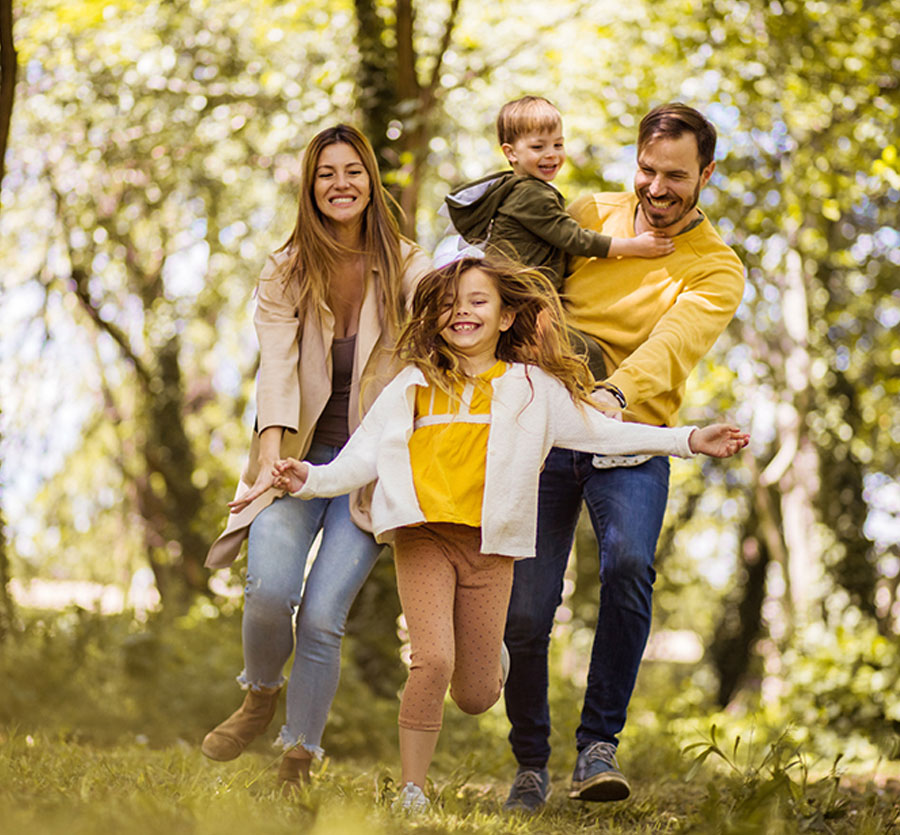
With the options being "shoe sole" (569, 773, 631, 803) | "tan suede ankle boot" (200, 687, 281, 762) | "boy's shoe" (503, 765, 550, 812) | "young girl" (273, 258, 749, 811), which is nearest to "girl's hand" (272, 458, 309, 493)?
"young girl" (273, 258, 749, 811)

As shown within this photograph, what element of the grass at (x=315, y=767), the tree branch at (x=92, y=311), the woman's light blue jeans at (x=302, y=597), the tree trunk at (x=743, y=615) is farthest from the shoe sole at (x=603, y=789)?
the tree trunk at (x=743, y=615)

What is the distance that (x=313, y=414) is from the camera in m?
4.00

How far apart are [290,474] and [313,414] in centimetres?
45

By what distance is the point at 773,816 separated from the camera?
3113 mm

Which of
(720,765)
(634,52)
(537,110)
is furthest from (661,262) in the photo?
(634,52)

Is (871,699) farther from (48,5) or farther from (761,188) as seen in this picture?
(48,5)

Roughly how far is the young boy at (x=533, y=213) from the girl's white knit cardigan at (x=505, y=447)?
0.38 m

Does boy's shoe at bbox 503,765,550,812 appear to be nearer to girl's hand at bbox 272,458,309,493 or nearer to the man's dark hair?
girl's hand at bbox 272,458,309,493

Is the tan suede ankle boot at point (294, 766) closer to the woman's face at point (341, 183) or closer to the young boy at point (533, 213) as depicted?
the young boy at point (533, 213)

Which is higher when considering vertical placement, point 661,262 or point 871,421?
point 661,262

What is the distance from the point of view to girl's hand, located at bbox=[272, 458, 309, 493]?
3562 mm

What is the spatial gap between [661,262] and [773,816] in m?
1.87

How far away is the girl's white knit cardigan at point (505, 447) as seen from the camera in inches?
141

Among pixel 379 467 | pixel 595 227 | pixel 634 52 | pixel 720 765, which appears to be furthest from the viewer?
pixel 634 52
